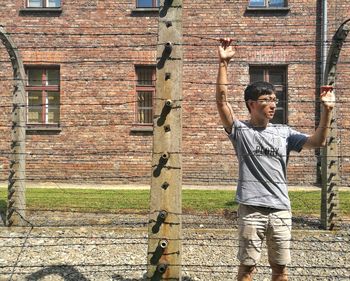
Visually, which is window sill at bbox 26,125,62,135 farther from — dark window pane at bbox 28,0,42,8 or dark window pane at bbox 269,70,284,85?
dark window pane at bbox 269,70,284,85

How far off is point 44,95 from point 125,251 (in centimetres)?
919

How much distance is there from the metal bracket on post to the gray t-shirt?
13.0ft

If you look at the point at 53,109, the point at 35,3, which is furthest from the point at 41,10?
the point at 53,109

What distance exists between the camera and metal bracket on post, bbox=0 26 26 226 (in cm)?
641

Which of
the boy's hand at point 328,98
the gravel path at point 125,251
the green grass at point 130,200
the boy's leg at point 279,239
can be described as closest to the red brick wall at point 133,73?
the green grass at point 130,200

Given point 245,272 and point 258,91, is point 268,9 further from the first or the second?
point 245,272

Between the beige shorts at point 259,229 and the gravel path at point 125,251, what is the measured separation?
4.74 ft

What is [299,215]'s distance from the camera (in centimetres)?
776

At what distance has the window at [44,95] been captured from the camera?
1370cm

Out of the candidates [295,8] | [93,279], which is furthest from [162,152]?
[295,8]

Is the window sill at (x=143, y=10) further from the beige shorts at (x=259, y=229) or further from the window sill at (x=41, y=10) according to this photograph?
the beige shorts at (x=259, y=229)

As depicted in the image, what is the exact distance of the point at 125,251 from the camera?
5.64 m

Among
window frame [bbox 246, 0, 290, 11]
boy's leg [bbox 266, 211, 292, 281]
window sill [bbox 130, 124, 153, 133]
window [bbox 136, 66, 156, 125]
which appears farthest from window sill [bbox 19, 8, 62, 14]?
boy's leg [bbox 266, 211, 292, 281]

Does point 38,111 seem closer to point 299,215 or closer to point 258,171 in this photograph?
point 299,215
